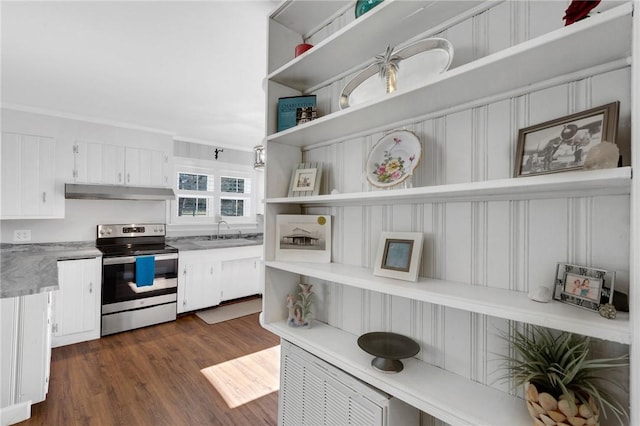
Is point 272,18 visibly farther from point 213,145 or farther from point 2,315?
point 213,145

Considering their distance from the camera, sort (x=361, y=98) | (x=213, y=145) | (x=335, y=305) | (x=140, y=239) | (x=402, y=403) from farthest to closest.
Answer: (x=213, y=145), (x=140, y=239), (x=335, y=305), (x=361, y=98), (x=402, y=403)

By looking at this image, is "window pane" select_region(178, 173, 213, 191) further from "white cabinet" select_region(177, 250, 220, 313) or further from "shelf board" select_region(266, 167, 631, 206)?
"shelf board" select_region(266, 167, 631, 206)

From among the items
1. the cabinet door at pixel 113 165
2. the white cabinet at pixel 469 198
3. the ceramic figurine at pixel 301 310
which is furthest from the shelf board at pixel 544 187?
the cabinet door at pixel 113 165

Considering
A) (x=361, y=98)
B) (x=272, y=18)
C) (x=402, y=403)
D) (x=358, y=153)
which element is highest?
(x=272, y=18)

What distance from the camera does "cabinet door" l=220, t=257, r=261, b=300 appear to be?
4.35 m

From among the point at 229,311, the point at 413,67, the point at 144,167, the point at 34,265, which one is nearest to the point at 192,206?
the point at 144,167

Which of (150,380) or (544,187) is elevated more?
(544,187)

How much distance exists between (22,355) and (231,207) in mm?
3391

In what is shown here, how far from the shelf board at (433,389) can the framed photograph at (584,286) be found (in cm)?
37

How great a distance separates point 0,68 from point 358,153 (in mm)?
2972

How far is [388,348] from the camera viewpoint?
1.19 meters

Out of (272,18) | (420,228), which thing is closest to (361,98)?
(420,228)

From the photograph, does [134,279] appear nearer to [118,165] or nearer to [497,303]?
[118,165]

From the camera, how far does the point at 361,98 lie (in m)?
1.33
